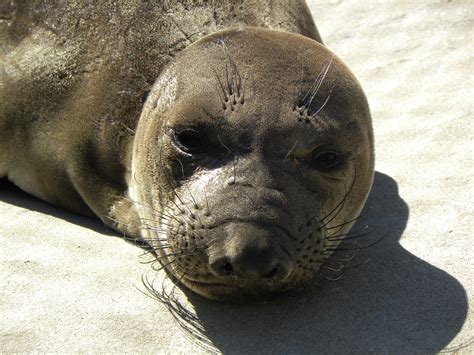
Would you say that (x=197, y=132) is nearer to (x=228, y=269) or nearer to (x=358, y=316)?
(x=228, y=269)

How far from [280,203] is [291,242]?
177 mm

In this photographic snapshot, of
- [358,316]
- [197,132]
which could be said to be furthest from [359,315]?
[197,132]

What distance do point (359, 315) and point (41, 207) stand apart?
84.8 inches

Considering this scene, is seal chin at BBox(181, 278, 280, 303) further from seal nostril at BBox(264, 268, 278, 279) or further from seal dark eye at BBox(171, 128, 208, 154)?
seal dark eye at BBox(171, 128, 208, 154)

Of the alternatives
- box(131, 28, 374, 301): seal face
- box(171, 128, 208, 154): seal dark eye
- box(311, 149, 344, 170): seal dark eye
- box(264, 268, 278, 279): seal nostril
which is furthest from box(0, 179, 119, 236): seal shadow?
box(264, 268, 278, 279): seal nostril

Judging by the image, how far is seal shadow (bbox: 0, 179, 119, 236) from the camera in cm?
500

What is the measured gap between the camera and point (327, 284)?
4250 millimetres

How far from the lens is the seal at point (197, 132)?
3766 mm

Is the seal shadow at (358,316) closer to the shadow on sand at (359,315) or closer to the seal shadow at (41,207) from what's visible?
the shadow on sand at (359,315)

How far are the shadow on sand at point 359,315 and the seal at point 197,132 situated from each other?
Answer: 0.47ft

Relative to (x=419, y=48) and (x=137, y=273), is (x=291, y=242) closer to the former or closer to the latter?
(x=137, y=273)

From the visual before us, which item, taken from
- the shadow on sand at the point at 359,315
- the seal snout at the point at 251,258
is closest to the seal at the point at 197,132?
the seal snout at the point at 251,258

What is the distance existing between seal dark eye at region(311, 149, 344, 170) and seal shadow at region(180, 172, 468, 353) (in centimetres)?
58

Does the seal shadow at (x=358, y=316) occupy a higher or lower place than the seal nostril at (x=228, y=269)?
lower
